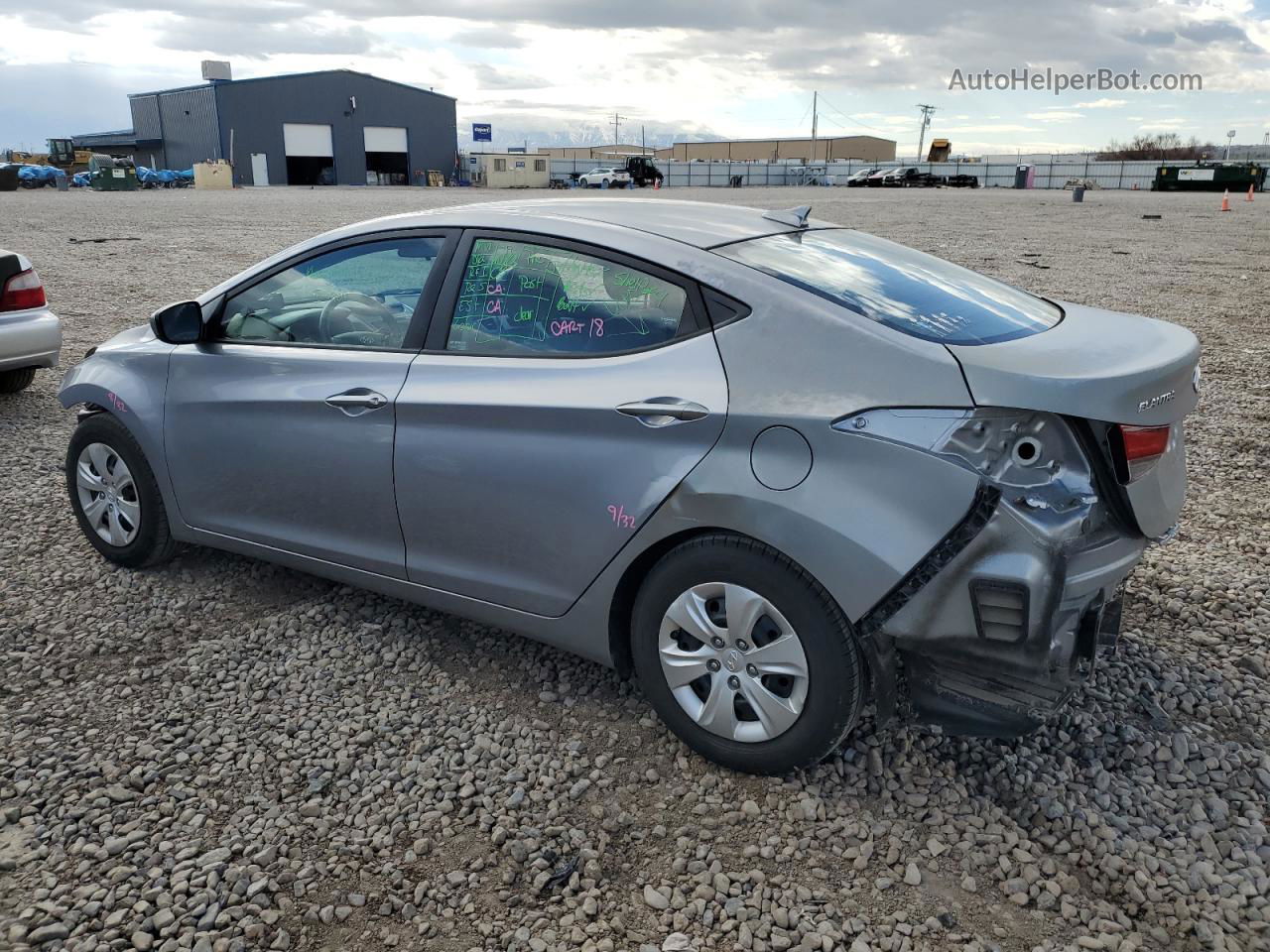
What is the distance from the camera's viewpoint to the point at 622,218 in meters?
3.33

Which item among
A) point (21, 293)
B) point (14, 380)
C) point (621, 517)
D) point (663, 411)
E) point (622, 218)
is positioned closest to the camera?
point (663, 411)

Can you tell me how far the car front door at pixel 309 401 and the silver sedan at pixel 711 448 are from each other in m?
0.01

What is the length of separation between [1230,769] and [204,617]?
376 centimetres

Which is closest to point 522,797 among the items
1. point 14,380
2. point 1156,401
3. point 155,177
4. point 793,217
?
point 1156,401

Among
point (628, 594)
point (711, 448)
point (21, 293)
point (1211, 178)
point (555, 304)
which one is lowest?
point (628, 594)

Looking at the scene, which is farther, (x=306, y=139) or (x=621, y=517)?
(x=306, y=139)

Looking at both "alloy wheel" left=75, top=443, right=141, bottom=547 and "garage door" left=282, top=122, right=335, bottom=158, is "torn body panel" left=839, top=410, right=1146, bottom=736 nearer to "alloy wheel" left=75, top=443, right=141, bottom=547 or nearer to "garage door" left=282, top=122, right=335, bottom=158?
"alloy wheel" left=75, top=443, right=141, bottom=547

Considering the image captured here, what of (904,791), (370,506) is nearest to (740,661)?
(904,791)

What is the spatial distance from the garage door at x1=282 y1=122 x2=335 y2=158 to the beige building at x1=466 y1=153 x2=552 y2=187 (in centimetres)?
1023

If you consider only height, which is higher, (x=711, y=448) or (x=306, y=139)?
(x=306, y=139)

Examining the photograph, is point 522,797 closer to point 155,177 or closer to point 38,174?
point 38,174

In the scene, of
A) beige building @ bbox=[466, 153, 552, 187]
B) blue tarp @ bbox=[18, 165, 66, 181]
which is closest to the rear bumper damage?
blue tarp @ bbox=[18, 165, 66, 181]

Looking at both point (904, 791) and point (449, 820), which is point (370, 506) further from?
point (904, 791)

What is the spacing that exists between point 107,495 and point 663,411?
9.64ft
